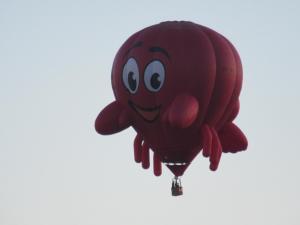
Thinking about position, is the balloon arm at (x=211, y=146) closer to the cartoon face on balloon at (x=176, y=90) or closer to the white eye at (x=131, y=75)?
the cartoon face on balloon at (x=176, y=90)

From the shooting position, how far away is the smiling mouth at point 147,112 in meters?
36.0

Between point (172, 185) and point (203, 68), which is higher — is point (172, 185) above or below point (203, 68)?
below

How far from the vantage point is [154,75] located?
3572 centimetres

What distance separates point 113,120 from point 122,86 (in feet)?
3.25

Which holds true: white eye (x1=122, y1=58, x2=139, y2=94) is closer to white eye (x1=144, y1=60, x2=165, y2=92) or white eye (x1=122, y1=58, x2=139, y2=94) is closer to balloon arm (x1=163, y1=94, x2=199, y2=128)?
white eye (x1=144, y1=60, x2=165, y2=92)

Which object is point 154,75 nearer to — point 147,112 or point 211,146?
point 147,112

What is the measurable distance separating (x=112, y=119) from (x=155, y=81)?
186 centimetres

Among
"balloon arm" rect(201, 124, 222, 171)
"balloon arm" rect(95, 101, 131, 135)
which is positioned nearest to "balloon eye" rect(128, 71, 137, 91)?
"balloon arm" rect(95, 101, 131, 135)

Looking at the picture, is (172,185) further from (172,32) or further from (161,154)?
(172,32)

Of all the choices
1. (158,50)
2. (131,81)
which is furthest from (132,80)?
(158,50)

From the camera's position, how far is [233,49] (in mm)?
36812

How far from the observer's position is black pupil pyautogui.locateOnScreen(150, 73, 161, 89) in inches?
1406

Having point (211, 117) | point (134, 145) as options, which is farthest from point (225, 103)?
point (134, 145)

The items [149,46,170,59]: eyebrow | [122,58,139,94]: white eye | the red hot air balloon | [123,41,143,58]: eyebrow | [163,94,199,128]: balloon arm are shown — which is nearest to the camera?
[163,94,199,128]: balloon arm
